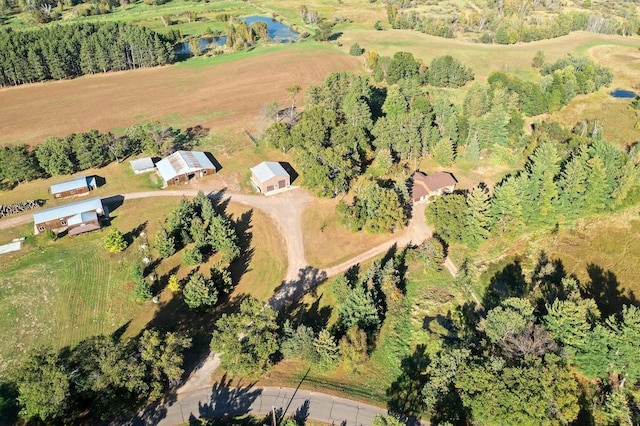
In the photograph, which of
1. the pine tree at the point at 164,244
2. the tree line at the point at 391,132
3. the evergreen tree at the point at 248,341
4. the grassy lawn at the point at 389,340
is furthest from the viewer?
the tree line at the point at 391,132

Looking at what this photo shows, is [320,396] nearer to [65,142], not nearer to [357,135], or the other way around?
[357,135]

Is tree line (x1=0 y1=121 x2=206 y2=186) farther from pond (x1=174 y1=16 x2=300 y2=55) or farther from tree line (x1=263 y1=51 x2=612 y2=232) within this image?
pond (x1=174 y1=16 x2=300 y2=55)

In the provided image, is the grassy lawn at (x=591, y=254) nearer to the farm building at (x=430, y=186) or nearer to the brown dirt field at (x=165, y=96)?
the farm building at (x=430, y=186)

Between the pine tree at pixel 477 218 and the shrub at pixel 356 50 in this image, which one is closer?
the pine tree at pixel 477 218

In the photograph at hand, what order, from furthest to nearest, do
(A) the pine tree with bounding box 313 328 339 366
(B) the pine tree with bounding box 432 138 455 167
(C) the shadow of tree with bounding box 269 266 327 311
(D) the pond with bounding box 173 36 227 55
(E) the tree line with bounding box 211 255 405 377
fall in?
(D) the pond with bounding box 173 36 227 55 → (B) the pine tree with bounding box 432 138 455 167 → (C) the shadow of tree with bounding box 269 266 327 311 → (A) the pine tree with bounding box 313 328 339 366 → (E) the tree line with bounding box 211 255 405 377

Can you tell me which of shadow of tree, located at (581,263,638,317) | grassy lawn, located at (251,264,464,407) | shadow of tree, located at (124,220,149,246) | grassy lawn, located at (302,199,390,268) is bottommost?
grassy lawn, located at (251,264,464,407)

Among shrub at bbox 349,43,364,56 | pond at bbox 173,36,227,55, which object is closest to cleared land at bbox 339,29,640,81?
shrub at bbox 349,43,364,56

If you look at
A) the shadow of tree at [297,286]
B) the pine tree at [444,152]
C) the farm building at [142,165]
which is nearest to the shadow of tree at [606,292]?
the pine tree at [444,152]

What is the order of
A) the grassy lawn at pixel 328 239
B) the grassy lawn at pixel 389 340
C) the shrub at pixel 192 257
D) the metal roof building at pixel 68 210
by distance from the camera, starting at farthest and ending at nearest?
the metal roof building at pixel 68 210 < the grassy lawn at pixel 328 239 < the shrub at pixel 192 257 < the grassy lawn at pixel 389 340

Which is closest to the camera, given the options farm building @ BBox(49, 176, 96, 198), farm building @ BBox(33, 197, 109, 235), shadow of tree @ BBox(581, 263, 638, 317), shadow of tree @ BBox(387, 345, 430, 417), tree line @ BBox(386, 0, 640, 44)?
shadow of tree @ BBox(387, 345, 430, 417)
